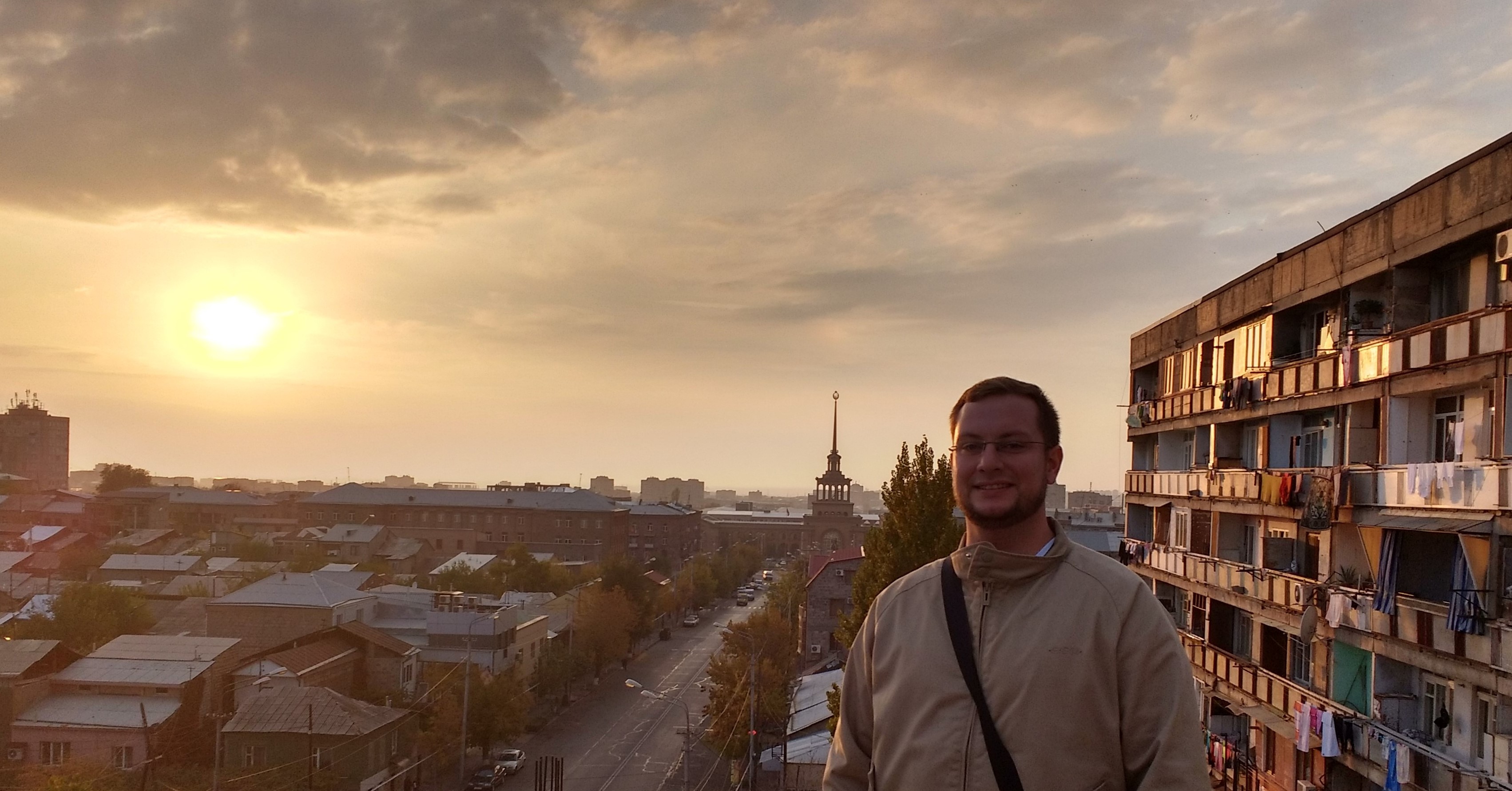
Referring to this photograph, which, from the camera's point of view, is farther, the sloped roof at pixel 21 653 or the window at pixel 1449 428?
the sloped roof at pixel 21 653

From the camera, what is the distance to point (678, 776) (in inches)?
1612

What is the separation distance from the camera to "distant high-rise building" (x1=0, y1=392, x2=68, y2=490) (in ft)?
519

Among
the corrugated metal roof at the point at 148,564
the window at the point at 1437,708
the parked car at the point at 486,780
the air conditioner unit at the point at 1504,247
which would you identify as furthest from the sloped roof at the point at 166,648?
the air conditioner unit at the point at 1504,247

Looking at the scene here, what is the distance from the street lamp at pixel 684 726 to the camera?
1189 inches

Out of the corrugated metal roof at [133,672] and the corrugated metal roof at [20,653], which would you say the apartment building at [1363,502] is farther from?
the corrugated metal roof at [20,653]

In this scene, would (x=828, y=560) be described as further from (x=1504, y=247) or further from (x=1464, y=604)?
(x=1504, y=247)

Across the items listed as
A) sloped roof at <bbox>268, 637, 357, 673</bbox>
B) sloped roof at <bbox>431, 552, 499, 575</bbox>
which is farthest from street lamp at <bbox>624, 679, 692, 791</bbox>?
sloped roof at <bbox>431, 552, 499, 575</bbox>

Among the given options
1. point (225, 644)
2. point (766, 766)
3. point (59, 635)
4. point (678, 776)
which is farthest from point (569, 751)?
point (59, 635)

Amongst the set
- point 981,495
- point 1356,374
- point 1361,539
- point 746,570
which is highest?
point 1356,374

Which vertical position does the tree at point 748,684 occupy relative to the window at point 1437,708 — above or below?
below

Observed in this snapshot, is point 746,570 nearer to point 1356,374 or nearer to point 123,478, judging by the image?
point 123,478

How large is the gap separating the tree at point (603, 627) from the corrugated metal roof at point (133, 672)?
79.5 feet

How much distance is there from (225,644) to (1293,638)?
Result: 37.4 meters

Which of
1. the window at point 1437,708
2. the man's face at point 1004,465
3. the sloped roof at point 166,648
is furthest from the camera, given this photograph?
the sloped roof at point 166,648
